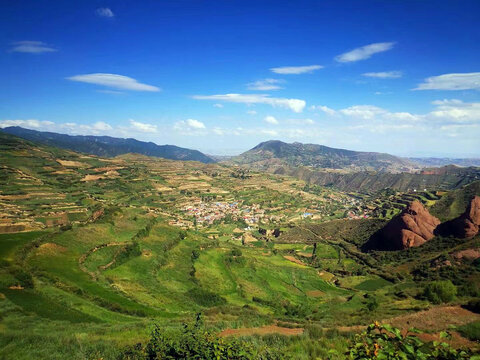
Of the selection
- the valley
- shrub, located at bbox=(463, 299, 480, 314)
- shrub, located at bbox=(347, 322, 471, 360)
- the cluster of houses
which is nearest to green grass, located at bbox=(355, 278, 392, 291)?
the valley

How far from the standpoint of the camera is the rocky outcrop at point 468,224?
2484 inches

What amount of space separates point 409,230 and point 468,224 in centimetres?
1255

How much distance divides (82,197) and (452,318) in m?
94.4

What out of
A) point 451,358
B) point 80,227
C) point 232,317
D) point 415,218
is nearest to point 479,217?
point 415,218

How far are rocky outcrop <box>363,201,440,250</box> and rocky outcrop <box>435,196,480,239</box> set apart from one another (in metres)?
4.93

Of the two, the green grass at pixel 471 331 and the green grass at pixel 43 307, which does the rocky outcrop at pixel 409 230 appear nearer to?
the green grass at pixel 471 331

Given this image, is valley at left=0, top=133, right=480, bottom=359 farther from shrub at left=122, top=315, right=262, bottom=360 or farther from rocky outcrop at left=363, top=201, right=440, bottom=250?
rocky outcrop at left=363, top=201, right=440, bottom=250

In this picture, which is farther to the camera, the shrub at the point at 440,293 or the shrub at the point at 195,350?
the shrub at the point at 440,293

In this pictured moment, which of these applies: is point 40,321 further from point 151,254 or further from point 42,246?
point 151,254

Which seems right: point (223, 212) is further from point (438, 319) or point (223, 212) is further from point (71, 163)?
point (438, 319)

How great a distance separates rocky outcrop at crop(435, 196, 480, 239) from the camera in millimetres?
63094

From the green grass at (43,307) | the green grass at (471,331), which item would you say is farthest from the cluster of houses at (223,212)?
the green grass at (471,331)

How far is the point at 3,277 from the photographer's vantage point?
24.7 m

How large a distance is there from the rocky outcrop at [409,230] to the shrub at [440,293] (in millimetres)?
44013
